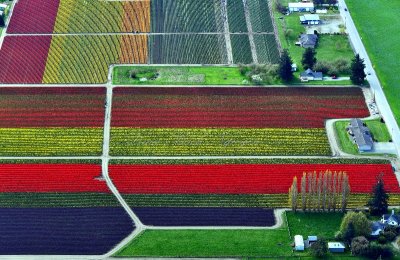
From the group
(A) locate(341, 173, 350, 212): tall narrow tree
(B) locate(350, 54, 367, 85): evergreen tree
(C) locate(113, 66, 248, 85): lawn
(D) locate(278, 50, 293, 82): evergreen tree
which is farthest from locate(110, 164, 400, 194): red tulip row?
(D) locate(278, 50, 293, 82): evergreen tree

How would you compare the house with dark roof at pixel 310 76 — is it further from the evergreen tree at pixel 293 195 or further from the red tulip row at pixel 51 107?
the red tulip row at pixel 51 107

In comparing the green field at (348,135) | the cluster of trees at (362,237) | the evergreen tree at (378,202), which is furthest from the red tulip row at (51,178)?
the green field at (348,135)

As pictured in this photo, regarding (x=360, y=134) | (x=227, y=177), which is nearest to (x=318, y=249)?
(x=227, y=177)

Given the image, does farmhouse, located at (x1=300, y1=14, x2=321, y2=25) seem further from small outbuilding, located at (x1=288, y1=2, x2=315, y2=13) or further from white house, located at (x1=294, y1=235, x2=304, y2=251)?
white house, located at (x1=294, y1=235, x2=304, y2=251)

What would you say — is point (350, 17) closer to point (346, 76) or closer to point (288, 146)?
point (346, 76)

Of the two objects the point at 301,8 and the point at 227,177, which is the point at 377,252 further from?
the point at 301,8

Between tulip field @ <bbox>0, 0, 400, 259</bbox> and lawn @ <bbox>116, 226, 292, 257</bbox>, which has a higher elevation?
tulip field @ <bbox>0, 0, 400, 259</bbox>

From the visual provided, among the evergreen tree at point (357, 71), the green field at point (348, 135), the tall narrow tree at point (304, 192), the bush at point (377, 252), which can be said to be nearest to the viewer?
the bush at point (377, 252)

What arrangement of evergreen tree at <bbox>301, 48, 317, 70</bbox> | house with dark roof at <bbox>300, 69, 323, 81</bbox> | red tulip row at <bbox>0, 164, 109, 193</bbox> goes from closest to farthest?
red tulip row at <bbox>0, 164, 109, 193</bbox> → house with dark roof at <bbox>300, 69, 323, 81</bbox> → evergreen tree at <bbox>301, 48, 317, 70</bbox>
